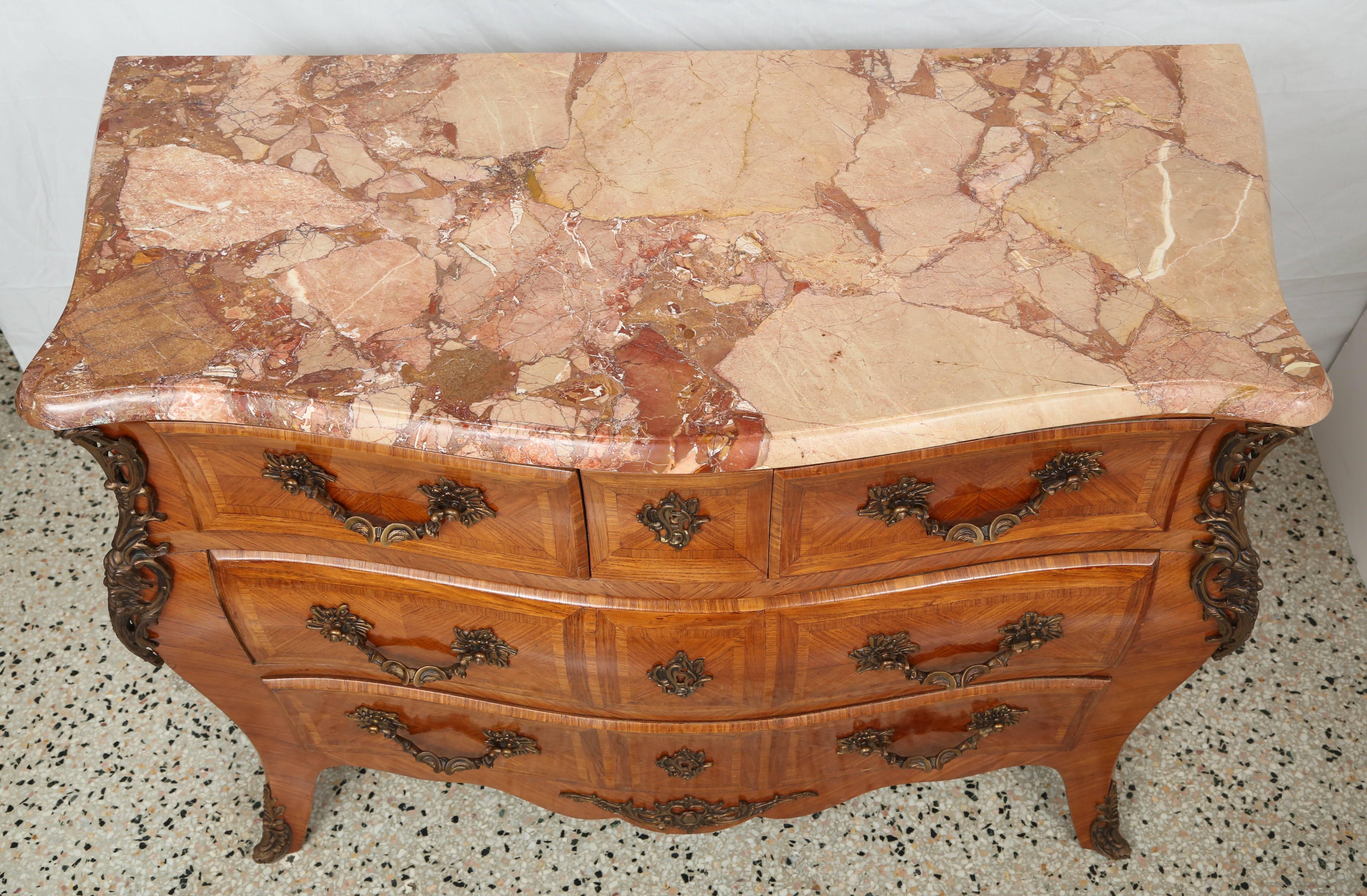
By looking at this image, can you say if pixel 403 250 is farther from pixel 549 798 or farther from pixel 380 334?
pixel 549 798

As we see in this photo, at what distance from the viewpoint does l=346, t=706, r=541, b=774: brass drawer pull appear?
1.15 meters

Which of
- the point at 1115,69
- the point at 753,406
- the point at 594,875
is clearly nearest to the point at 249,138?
the point at 753,406

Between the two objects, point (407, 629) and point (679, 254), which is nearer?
point (679, 254)

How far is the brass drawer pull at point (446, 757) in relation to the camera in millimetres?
1153

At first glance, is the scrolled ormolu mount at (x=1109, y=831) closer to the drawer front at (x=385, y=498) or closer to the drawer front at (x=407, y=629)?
the drawer front at (x=407, y=629)

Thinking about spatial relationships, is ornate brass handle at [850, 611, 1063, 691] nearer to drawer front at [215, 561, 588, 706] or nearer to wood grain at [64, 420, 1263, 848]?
wood grain at [64, 420, 1263, 848]

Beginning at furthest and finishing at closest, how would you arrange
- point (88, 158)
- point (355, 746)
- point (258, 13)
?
point (88, 158), point (258, 13), point (355, 746)

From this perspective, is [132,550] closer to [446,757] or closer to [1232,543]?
[446,757]

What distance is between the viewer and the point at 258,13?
136 cm

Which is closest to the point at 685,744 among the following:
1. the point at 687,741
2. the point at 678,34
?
the point at 687,741

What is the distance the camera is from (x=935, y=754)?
1.20 metres

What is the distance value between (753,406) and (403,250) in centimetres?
39

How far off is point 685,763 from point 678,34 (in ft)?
3.15

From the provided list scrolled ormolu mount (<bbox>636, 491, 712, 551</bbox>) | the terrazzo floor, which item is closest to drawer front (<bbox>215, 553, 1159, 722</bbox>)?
scrolled ormolu mount (<bbox>636, 491, 712, 551</bbox>)
